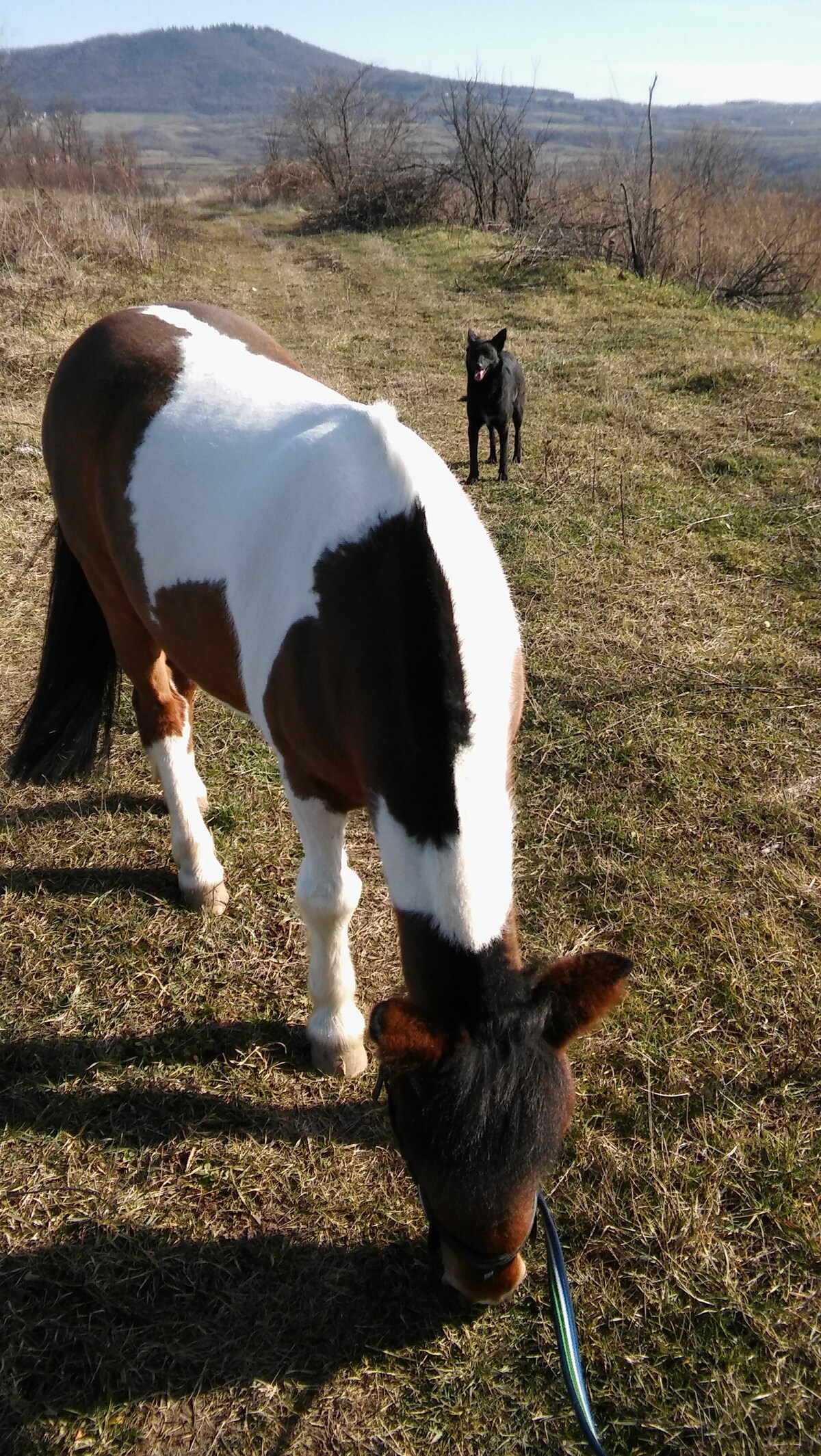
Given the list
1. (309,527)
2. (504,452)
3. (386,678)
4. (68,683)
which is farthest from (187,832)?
(504,452)

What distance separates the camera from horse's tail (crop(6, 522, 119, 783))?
3.07 metres

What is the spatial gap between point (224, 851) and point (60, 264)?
1018 centimetres

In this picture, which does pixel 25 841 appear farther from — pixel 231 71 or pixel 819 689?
pixel 231 71

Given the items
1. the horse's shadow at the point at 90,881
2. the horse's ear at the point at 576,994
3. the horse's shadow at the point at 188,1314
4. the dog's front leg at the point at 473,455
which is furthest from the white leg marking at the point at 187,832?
the dog's front leg at the point at 473,455

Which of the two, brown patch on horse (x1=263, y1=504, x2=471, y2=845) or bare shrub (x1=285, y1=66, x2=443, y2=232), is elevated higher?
bare shrub (x1=285, y1=66, x2=443, y2=232)

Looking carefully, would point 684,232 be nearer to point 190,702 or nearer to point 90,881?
point 190,702

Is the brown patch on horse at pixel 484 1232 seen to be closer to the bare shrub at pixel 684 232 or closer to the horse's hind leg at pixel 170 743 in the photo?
the horse's hind leg at pixel 170 743

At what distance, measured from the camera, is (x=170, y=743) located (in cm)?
283

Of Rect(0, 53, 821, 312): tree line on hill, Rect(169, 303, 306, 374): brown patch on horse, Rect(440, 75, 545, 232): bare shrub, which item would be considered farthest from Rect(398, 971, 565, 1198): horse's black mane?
Rect(440, 75, 545, 232): bare shrub

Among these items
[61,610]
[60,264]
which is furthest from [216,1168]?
[60,264]

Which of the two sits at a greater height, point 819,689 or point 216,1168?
point 819,689

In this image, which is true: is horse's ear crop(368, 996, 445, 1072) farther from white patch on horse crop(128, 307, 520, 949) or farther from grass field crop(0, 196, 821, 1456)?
grass field crop(0, 196, 821, 1456)

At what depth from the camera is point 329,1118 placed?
2.26 meters

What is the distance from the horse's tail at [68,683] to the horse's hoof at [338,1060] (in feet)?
5.27
